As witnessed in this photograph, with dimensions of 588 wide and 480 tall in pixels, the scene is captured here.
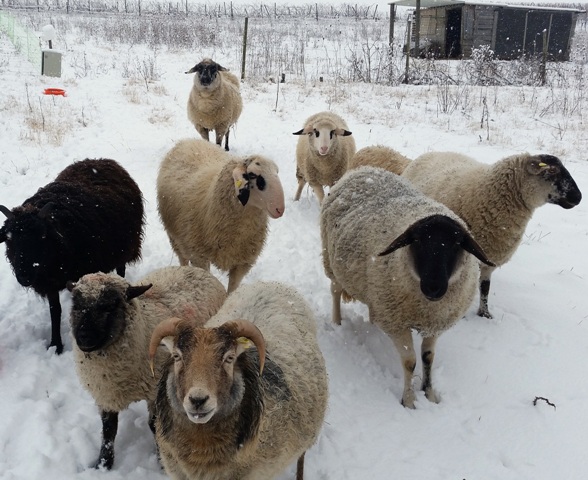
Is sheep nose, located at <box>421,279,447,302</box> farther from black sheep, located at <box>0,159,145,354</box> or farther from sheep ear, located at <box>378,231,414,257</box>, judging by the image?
black sheep, located at <box>0,159,145,354</box>

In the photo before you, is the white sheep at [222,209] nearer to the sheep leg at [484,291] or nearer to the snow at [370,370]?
the snow at [370,370]

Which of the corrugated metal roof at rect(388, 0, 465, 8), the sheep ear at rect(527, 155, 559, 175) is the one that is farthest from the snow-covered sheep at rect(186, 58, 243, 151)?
the corrugated metal roof at rect(388, 0, 465, 8)

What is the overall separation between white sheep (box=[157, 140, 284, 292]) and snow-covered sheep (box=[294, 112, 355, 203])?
7.82 ft

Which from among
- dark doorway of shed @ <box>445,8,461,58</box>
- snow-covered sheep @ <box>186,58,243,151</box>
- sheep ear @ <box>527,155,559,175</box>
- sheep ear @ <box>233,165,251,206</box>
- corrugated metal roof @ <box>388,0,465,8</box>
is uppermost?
corrugated metal roof @ <box>388,0,465,8</box>

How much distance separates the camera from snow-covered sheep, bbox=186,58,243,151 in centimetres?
938

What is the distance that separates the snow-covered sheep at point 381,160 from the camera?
6.74 meters

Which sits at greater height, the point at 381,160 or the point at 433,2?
the point at 433,2

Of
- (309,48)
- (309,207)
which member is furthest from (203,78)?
(309,48)

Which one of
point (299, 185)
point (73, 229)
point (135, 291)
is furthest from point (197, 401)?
point (299, 185)

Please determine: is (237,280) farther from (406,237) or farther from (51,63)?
(51,63)

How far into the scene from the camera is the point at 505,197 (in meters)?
4.78

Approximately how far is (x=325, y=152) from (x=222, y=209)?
3022 millimetres

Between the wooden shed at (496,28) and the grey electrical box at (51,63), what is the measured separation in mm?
15660

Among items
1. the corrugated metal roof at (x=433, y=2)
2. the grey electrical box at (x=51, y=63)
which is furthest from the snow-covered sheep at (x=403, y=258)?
the corrugated metal roof at (x=433, y=2)
